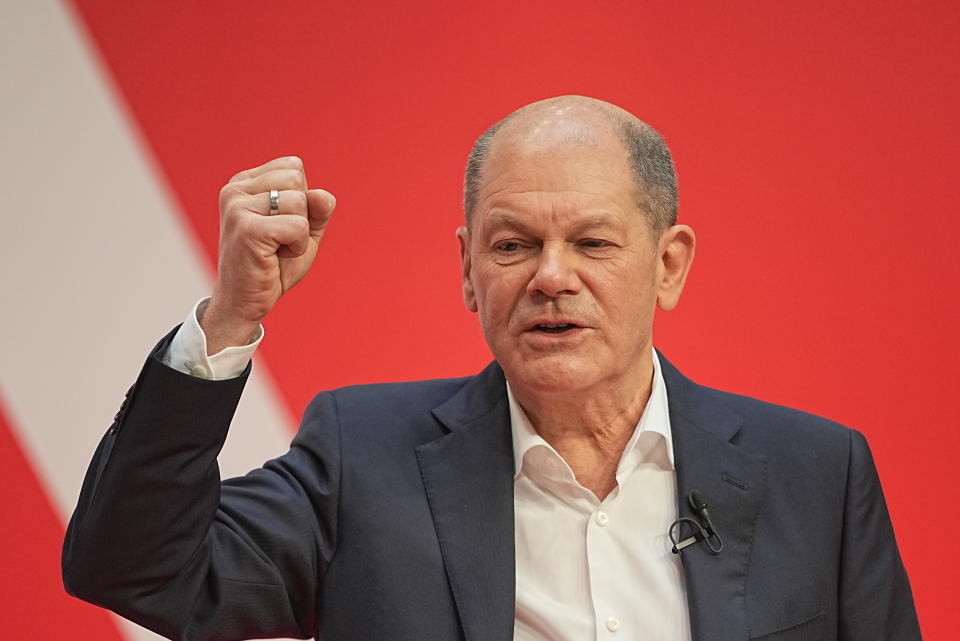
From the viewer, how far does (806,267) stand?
283cm

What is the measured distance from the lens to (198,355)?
1649 mm

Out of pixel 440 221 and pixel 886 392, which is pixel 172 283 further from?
pixel 886 392

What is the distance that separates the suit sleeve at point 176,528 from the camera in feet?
5.31

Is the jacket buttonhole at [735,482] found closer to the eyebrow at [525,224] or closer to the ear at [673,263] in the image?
the ear at [673,263]

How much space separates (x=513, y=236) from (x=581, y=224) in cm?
12

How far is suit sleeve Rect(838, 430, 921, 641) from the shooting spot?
6.62 ft

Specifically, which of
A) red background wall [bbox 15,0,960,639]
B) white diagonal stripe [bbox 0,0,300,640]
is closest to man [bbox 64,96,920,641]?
red background wall [bbox 15,0,960,639]

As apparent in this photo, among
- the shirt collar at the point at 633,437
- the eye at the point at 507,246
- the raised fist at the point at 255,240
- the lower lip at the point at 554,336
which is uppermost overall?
the raised fist at the point at 255,240

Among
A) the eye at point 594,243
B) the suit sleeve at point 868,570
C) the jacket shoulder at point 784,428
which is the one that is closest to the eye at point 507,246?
the eye at point 594,243

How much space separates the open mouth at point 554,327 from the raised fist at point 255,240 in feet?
1.44

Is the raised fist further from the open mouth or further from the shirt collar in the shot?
the shirt collar

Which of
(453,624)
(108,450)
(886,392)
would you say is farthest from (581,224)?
(886,392)

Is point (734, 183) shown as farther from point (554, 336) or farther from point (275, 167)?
point (275, 167)

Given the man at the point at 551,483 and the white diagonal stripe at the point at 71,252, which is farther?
the white diagonal stripe at the point at 71,252
